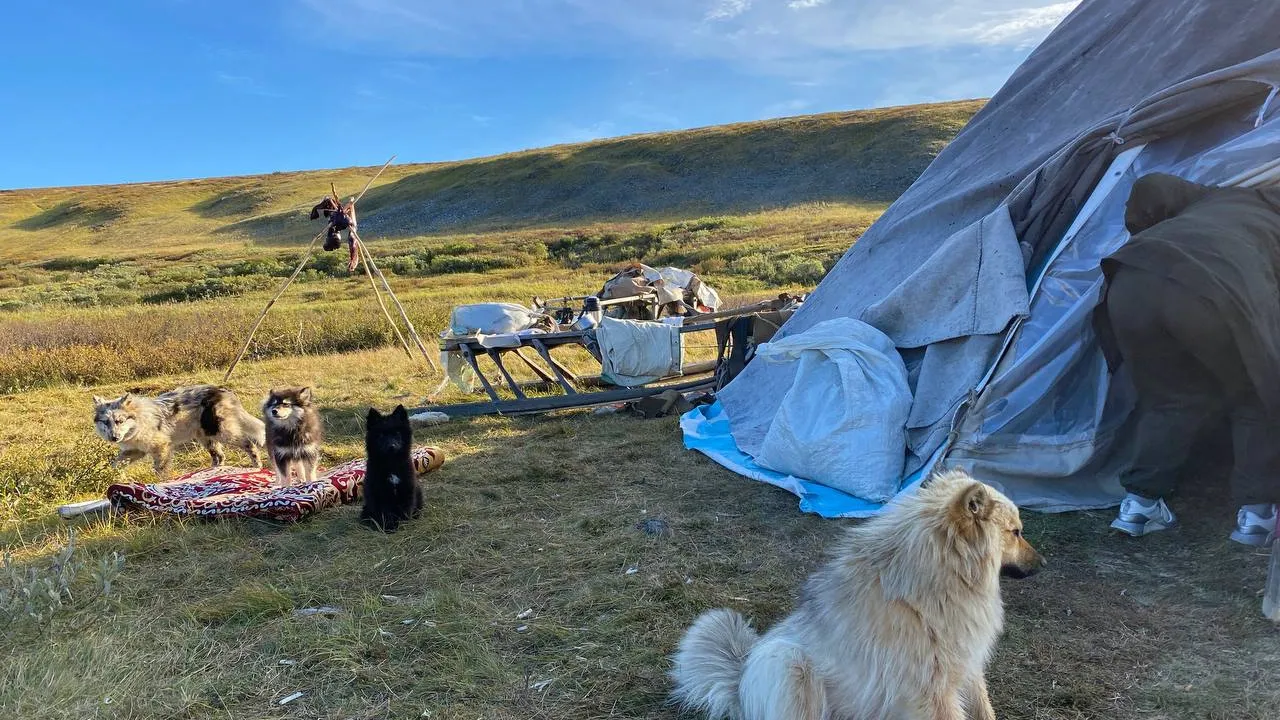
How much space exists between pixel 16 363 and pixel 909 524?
46.0ft

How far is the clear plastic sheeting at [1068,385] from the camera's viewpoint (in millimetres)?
4254

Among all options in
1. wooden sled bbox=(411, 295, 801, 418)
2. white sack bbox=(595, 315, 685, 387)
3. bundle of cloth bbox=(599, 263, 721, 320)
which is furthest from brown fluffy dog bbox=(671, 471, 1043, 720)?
bundle of cloth bbox=(599, 263, 721, 320)

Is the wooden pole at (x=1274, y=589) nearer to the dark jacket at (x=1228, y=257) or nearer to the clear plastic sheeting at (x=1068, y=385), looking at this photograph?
the dark jacket at (x=1228, y=257)

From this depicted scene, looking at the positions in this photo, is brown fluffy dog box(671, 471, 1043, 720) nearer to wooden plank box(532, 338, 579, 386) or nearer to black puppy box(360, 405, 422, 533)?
black puppy box(360, 405, 422, 533)

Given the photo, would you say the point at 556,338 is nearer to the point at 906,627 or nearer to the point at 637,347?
the point at 637,347

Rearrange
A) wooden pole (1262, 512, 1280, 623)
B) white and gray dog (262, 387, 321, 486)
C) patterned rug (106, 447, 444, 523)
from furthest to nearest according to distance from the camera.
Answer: white and gray dog (262, 387, 321, 486)
patterned rug (106, 447, 444, 523)
wooden pole (1262, 512, 1280, 623)

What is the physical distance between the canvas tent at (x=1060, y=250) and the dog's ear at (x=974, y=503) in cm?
223

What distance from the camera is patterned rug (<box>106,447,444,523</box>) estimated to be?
5.20 meters

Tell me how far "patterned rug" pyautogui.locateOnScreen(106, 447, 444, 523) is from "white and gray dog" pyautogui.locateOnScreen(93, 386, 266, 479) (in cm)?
96

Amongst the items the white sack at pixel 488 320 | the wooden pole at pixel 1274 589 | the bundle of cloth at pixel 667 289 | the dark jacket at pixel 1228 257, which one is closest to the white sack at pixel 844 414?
the dark jacket at pixel 1228 257

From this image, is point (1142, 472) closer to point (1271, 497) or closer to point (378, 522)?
point (1271, 497)

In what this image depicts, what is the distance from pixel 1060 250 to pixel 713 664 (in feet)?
11.6

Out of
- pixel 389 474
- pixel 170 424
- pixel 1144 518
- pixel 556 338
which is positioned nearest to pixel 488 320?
pixel 556 338

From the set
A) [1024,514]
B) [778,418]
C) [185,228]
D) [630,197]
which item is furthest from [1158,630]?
[185,228]
